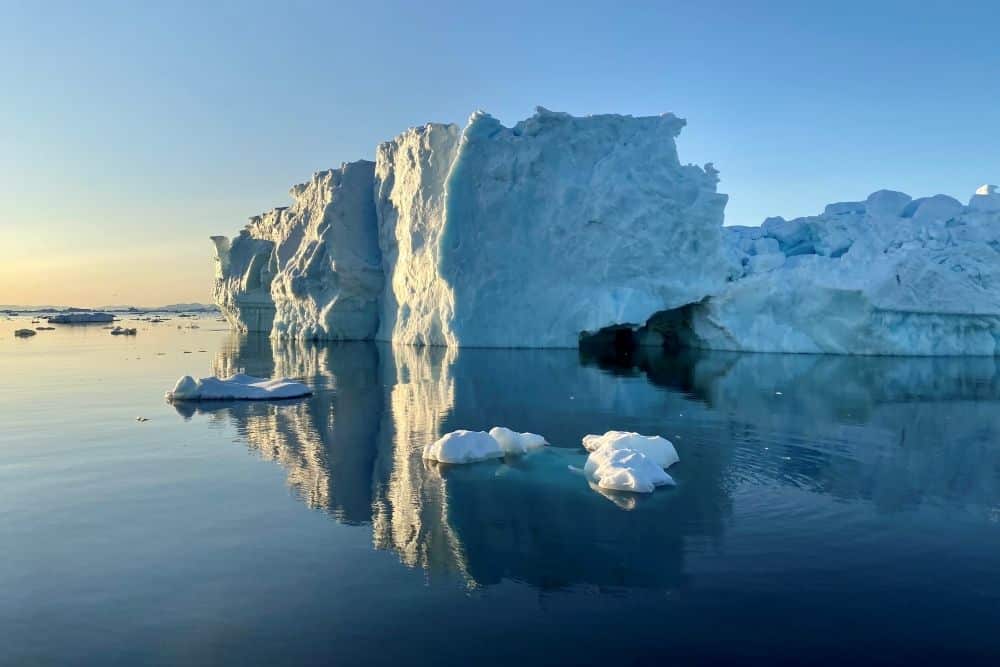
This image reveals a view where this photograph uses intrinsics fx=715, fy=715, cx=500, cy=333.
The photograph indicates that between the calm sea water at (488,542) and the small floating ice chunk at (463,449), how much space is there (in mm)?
409

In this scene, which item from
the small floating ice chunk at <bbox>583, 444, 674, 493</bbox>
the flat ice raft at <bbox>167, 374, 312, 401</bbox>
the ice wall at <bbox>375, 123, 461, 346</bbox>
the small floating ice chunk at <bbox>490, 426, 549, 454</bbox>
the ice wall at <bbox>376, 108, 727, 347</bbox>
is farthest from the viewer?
the ice wall at <bbox>375, 123, 461, 346</bbox>

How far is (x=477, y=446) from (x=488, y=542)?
3.59 meters

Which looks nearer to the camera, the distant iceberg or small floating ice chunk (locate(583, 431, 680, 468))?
small floating ice chunk (locate(583, 431, 680, 468))

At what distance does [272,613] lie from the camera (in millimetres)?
5219

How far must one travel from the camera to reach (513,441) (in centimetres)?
1066

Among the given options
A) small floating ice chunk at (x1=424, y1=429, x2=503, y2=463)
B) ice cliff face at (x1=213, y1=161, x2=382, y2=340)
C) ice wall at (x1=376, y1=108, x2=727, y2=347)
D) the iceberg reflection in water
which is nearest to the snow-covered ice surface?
ice cliff face at (x1=213, y1=161, x2=382, y2=340)

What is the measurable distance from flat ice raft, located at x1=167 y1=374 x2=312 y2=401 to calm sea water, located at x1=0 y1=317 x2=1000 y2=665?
1681 millimetres

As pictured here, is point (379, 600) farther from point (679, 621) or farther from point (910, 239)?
point (910, 239)

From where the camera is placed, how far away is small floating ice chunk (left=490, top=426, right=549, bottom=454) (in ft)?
34.9

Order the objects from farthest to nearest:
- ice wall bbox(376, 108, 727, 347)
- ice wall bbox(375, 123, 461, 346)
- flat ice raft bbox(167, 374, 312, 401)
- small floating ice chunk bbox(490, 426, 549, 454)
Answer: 1. ice wall bbox(375, 123, 461, 346)
2. ice wall bbox(376, 108, 727, 347)
3. flat ice raft bbox(167, 374, 312, 401)
4. small floating ice chunk bbox(490, 426, 549, 454)

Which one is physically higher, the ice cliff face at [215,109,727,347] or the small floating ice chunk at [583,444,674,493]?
the ice cliff face at [215,109,727,347]

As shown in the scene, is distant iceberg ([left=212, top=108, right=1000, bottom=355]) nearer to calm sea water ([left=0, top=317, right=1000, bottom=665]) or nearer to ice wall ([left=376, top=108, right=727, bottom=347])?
ice wall ([left=376, top=108, right=727, bottom=347])

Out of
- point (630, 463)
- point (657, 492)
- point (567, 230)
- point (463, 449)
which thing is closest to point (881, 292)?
point (567, 230)

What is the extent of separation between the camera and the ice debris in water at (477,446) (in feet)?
33.1
